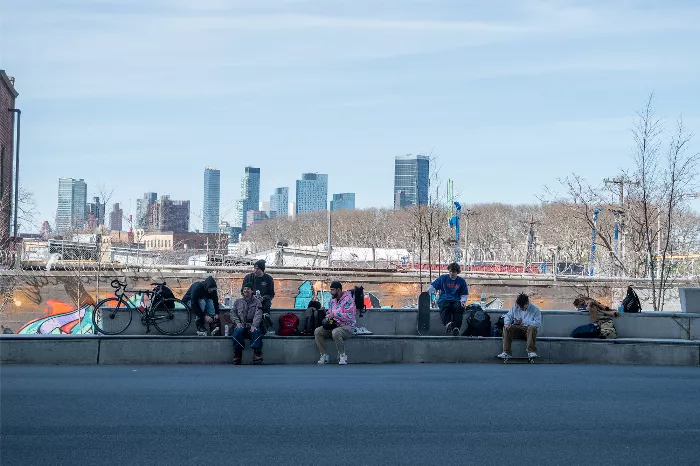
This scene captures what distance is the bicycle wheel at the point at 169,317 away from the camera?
54.3 ft

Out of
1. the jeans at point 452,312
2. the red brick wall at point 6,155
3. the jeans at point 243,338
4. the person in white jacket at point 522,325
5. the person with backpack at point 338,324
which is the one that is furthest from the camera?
the red brick wall at point 6,155

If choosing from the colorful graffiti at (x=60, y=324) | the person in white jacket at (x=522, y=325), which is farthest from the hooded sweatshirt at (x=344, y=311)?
the colorful graffiti at (x=60, y=324)

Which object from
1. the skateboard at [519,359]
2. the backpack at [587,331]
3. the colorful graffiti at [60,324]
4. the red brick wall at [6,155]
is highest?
the red brick wall at [6,155]

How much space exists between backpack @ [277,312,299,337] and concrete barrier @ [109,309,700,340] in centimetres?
45

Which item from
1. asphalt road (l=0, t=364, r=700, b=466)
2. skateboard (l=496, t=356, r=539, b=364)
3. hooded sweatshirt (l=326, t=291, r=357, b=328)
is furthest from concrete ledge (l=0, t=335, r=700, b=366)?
asphalt road (l=0, t=364, r=700, b=466)

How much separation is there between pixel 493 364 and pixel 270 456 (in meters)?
9.09

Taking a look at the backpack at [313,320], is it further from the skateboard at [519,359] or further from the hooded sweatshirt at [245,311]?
the skateboard at [519,359]

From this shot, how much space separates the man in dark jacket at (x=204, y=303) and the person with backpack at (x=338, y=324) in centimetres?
203

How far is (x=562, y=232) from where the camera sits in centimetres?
8600

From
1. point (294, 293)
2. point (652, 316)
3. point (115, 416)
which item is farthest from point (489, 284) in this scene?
point (115, 416)

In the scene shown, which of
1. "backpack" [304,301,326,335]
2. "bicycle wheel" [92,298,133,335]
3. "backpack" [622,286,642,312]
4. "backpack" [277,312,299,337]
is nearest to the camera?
"backpack" [304,301,326,335]

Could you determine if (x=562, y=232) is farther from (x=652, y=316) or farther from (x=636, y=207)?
(x=652, y=316)

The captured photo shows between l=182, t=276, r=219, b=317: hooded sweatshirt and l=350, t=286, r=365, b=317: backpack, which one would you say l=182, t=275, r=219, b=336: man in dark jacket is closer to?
l=182, t=276, r=219, b=317: hooded sweatshirt

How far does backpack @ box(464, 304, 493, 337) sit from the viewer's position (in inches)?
651
